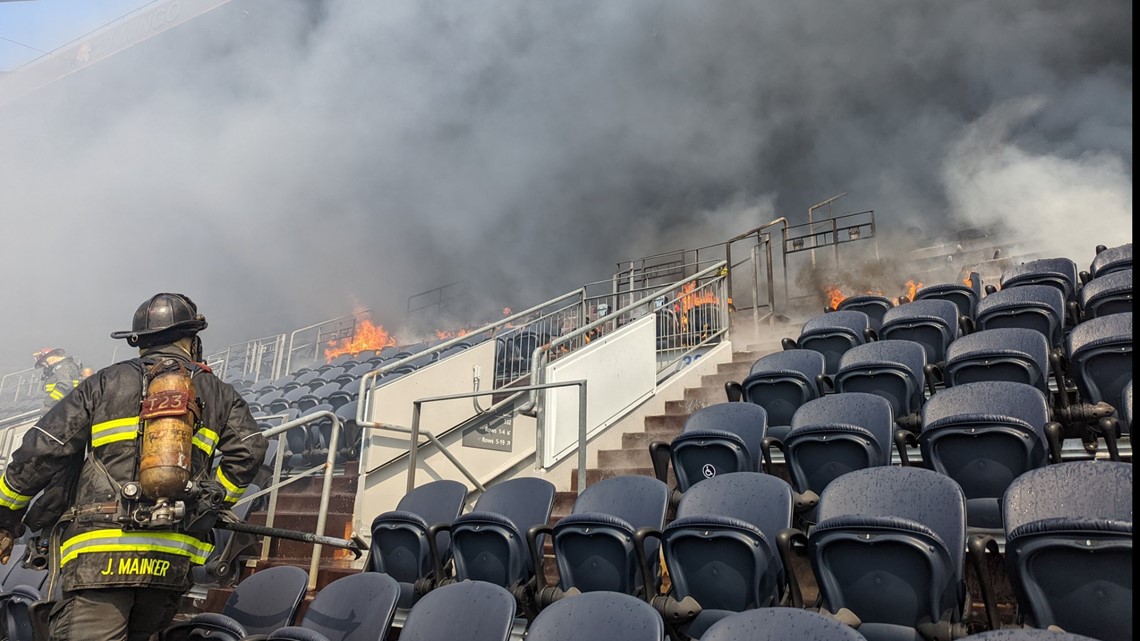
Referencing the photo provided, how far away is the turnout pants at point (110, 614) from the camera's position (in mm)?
2580

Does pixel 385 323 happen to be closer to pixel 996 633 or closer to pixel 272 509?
pixel 272 509

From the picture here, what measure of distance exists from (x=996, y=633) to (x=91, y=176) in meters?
23.2

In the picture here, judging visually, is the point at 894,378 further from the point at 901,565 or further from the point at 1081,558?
the point at 1081,558

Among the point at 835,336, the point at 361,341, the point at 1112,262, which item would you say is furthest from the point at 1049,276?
the point at 361,341

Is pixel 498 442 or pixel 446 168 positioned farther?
pixel 446 168

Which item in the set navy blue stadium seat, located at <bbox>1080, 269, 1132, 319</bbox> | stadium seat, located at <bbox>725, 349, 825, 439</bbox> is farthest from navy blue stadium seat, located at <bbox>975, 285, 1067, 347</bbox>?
stadium seat, located at <bbox>725, 349, 825, 439</bbox>

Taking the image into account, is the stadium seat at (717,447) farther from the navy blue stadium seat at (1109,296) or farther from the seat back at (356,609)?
the navy blue stadium seat at (1109,296)

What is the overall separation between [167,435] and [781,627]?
7.45 feet

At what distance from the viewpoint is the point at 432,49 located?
20.6 meters

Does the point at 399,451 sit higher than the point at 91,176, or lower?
lower

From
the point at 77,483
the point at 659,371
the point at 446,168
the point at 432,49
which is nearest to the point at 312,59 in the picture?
the point at 432,49

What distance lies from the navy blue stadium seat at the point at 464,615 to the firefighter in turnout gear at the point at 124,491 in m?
0.92

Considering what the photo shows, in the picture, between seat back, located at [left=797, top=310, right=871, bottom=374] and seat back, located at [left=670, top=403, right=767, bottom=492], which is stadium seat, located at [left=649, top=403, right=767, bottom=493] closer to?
seat back, located at [left=670, top=403, right=767, bottom=492]

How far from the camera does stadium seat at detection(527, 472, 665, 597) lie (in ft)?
11.6
